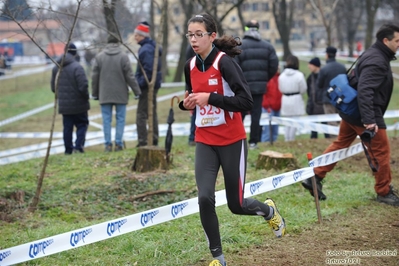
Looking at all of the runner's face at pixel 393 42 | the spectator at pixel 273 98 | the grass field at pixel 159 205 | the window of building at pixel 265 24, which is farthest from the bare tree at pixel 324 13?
the window of building at pixel 265 24

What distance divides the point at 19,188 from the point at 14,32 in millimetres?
2232

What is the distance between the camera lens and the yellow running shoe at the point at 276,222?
19.5 ft

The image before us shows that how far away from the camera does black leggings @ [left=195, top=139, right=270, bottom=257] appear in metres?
5.08

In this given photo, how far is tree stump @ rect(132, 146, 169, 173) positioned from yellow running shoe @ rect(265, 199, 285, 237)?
3.81 meters

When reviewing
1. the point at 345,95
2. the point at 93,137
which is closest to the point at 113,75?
the point at 93,137

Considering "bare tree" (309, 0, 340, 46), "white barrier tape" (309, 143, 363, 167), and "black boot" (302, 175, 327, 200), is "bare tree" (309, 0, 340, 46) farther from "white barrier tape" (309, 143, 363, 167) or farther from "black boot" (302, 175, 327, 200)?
"black boot" (302, 175, 327, 200)

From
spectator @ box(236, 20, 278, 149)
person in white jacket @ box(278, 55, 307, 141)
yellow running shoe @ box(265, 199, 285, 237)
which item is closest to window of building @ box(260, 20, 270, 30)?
person in white jacket @ box(278, 55, 307, 141)

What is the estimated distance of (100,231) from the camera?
5.17 m

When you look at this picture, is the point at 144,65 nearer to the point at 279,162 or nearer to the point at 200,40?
the point at 279,162

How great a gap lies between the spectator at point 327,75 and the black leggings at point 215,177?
7712 mm

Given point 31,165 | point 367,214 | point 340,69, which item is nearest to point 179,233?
point 367,214

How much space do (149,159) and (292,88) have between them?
4189mm

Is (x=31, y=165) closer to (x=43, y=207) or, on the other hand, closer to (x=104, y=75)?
(x=104, y=75)

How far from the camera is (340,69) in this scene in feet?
41.3
